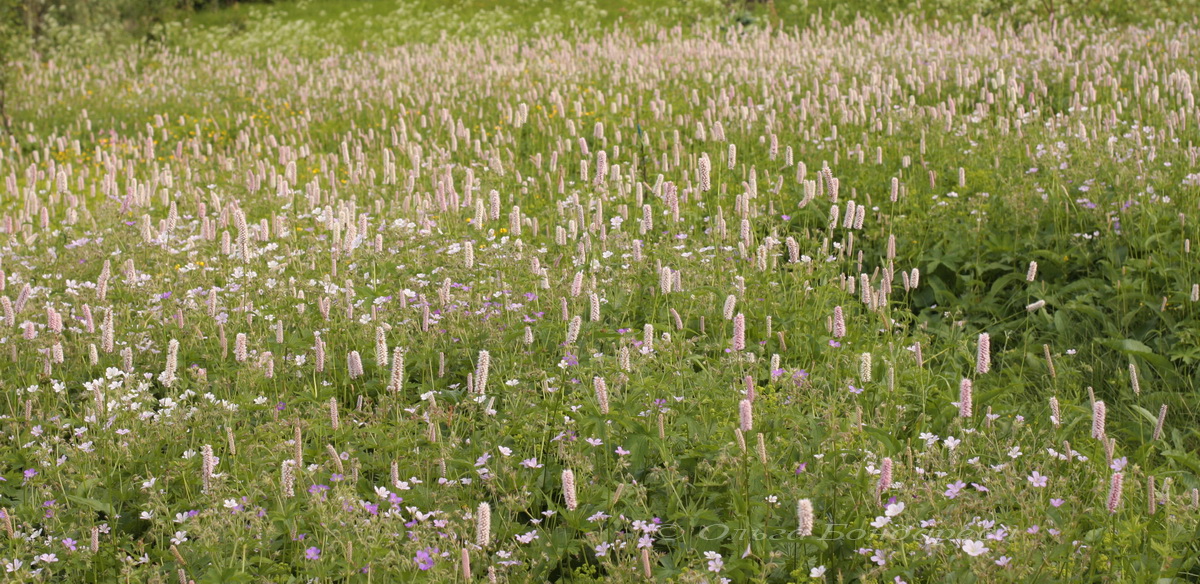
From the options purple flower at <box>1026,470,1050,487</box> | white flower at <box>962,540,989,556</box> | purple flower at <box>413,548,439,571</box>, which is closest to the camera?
white flower at <box>962,540,989,556</box>

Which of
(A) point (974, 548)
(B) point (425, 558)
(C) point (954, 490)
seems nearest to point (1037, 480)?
(C) point (954, 490)

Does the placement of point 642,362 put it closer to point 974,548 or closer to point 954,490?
point 954,490

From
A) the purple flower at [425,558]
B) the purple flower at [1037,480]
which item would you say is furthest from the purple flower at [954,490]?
the purple flower at [425,558]

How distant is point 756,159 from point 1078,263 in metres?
2.81

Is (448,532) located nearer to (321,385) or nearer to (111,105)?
(321,385)

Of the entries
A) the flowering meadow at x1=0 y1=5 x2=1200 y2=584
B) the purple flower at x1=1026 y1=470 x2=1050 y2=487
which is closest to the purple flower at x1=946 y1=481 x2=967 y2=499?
the flowering meadow at x1=0 y1=5 x2=1200 y2=584

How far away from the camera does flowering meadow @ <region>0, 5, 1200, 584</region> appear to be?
320 centimetres

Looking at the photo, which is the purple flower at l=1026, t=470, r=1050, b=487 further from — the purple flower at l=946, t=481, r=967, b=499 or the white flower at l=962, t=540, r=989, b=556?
the white flower at l=962, t=540, r=989, b=556

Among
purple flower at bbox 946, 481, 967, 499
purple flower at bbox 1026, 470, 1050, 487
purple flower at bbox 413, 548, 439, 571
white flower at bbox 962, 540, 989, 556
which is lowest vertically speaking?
purple flower at bbox 413, 548, 439, 571

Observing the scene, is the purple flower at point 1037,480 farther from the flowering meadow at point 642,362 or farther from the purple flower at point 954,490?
the purple flower at point 954,490

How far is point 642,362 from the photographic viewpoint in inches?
157

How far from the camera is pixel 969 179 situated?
6941mm

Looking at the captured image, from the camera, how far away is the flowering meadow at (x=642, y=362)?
→ 3.20 metres

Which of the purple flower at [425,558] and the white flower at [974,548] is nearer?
the white flower at [974,548]
